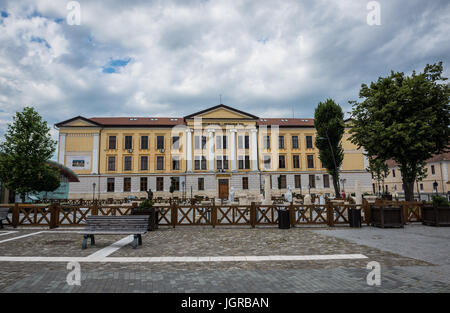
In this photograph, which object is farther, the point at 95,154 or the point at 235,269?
the point at 95,154

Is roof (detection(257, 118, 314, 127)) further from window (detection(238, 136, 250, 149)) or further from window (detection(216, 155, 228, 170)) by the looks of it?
window (detection(216, 155, 228, 170))

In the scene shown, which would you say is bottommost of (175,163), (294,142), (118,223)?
(118,223)

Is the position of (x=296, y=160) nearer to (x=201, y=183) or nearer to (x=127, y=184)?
(x=201, y=183)

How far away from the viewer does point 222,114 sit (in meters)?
44.0

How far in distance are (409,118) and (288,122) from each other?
102 ft

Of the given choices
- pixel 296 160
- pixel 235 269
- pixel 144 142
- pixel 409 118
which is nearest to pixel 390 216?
pixel 409 118

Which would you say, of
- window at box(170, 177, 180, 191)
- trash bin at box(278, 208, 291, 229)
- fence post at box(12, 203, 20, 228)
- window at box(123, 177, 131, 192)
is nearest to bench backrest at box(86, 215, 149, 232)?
trash bin at box(278, 208, 291, 229)

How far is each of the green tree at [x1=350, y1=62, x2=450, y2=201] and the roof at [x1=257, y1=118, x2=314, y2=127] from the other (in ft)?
89.3

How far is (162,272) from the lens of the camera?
5.60 metres

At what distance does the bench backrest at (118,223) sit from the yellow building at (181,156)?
32.8 m

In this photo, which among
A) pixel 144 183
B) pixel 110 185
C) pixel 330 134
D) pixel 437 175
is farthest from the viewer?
pixel 437 175
